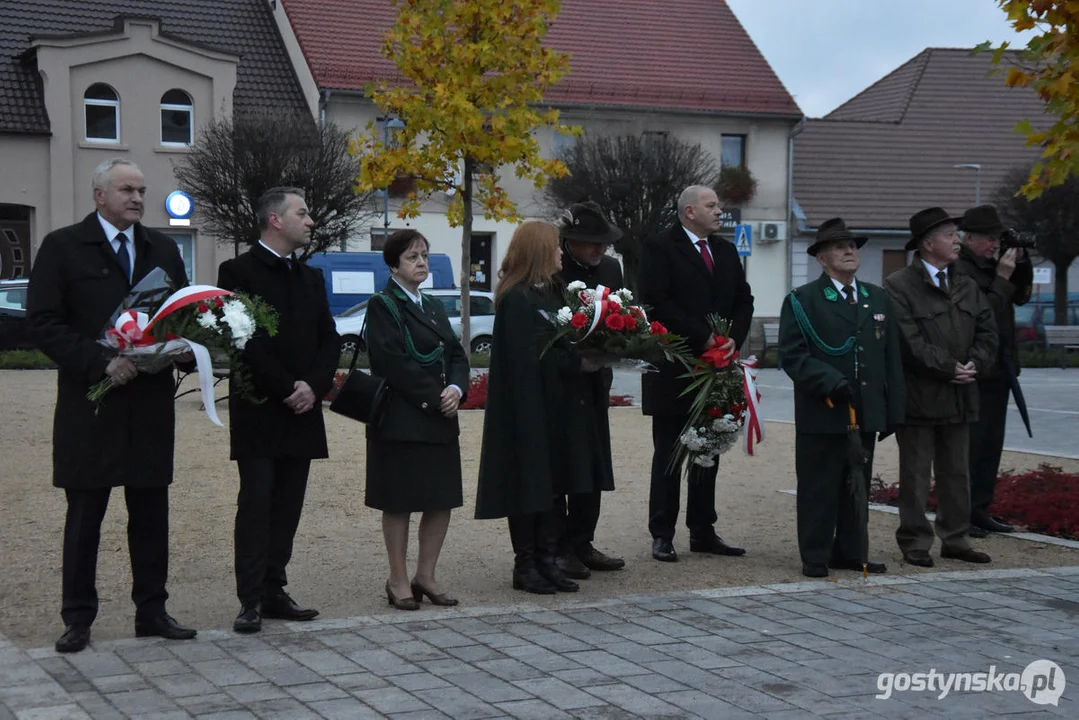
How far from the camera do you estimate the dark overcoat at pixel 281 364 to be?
6.64m

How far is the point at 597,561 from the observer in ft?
26.6

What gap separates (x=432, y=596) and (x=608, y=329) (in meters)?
1.63

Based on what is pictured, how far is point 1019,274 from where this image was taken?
10.1 meters

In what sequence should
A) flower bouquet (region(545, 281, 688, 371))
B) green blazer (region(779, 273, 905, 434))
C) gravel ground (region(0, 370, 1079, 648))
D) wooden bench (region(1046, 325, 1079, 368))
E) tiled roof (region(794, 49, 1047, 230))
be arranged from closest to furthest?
gravel ground (region(0, 370, 1079, 648)) < flower bouquet (region(545, 281, 688, 371)) < green blazer (region(779, 273, 905, 434)) < wooden bench (region(1046, 325, 1079, 368)) < tiled roof (region(794, 49, 1047, 230))

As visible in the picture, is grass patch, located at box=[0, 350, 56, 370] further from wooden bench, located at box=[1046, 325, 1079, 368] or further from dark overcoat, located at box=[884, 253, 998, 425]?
wooden bench, located at box=[1046, 325, 1079, 368]

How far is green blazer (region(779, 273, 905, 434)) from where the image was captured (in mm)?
8125

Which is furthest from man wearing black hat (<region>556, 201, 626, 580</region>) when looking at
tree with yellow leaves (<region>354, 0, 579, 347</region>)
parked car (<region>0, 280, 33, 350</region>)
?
parked car (<region>0, 280, 33, 350</region>)

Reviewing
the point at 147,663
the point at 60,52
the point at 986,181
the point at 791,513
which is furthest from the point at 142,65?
the point at 147,663

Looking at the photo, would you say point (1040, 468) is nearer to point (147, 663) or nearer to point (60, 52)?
point (147, 663)

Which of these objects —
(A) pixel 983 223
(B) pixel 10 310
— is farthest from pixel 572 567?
(B) pixel 10 310

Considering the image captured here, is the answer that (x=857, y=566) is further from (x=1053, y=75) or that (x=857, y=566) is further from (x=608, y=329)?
(x=1053, y=75)

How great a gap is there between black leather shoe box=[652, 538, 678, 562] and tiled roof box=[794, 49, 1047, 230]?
3544 cm

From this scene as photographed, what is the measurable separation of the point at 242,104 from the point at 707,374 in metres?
30.6

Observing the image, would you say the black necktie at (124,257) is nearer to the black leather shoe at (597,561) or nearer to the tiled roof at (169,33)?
the black leather shoe at (597,561)
